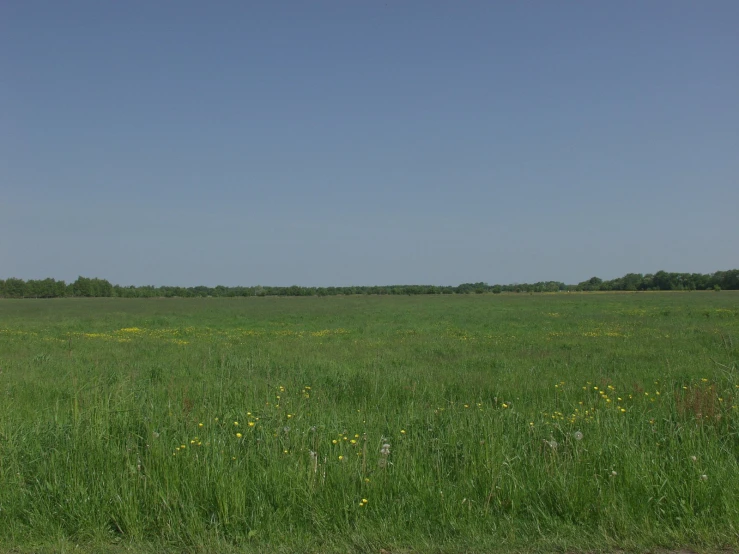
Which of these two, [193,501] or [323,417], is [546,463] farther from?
[193,501]

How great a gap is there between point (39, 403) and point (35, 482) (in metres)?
3.97

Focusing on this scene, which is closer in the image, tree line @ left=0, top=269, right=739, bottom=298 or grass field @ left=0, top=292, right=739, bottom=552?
grass field @ left=0, top=292, right=739, bottom=552

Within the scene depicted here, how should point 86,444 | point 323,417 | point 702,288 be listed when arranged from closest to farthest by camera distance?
point 86,444, point 323,417, point 702,288

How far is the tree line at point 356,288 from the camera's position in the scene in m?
131

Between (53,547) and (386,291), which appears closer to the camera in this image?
(53,547)

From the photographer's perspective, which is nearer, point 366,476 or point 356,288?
point 366,476

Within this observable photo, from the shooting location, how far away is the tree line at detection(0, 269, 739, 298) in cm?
13062

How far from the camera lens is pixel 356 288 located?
554 ft

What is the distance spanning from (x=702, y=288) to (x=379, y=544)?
153 m

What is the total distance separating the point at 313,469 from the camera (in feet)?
14.2

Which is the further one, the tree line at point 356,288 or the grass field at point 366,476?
the tree line at point 356,288

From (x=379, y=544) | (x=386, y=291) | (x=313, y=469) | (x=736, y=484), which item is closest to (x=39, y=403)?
(x=313, y=469)

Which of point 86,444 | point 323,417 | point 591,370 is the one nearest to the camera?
point 86,444

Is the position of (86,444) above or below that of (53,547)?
above
